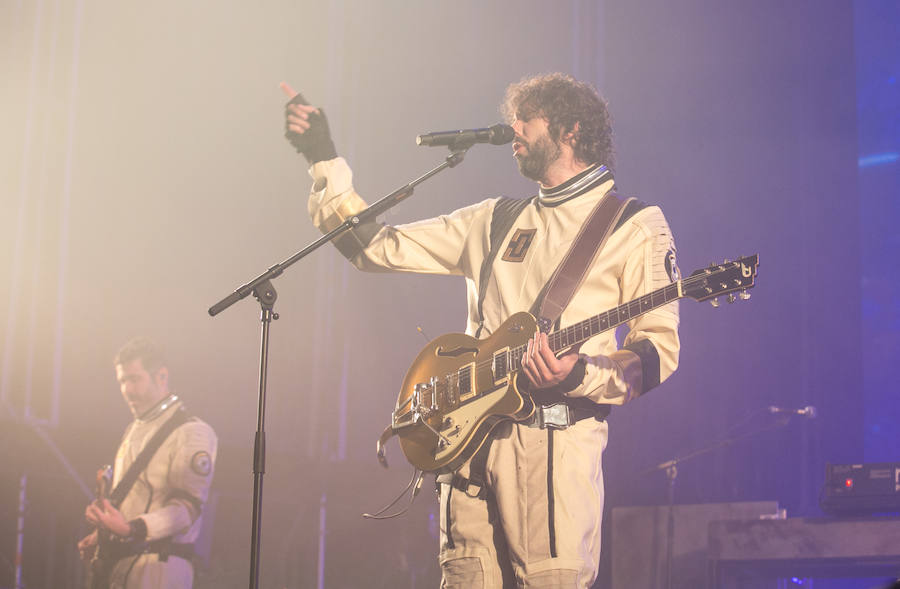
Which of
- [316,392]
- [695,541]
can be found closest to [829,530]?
[695,541]

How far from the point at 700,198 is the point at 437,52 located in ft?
6.52

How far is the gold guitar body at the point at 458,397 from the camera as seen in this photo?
280 centimetres

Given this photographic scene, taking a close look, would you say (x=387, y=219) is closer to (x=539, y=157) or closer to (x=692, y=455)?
(x=692, y=455)

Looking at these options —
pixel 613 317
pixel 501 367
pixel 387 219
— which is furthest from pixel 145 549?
pixel 613 317

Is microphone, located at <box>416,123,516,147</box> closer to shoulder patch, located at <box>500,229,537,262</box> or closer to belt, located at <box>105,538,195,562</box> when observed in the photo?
shoulder patch, located at <box>500,229,537,262</box>

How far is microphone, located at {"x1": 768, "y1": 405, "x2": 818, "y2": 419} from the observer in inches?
215

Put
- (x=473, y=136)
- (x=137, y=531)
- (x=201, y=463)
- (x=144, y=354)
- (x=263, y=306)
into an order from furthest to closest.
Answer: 1. (x=144, y=354)
2. (x=201, y=463)
3. (x=137, y=531)
4. (x=473, y=136)
5. (x=263, y=306)

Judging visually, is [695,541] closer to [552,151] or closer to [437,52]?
[552,151]

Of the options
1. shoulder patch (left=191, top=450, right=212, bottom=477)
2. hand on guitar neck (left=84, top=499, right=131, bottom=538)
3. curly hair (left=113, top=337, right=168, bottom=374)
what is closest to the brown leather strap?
shoulder patch (left=191, top=450, right=212, bottom=477)

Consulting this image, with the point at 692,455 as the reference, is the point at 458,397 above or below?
above

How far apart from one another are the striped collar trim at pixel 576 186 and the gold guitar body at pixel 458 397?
0.56 metres

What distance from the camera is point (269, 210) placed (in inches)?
241

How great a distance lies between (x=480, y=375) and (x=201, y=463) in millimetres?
3053

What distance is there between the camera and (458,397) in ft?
9.63
